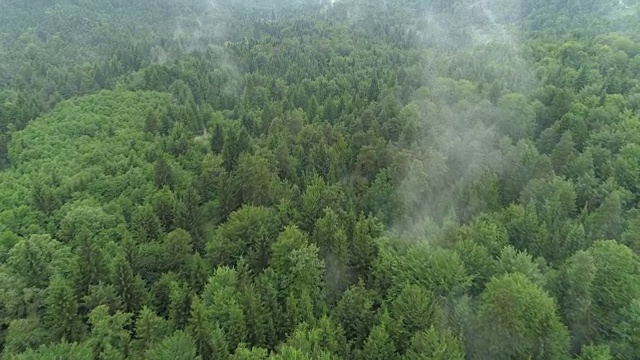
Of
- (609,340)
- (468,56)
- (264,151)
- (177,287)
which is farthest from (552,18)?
(177,287)

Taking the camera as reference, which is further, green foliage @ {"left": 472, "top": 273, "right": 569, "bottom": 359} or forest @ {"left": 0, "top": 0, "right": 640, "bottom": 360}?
forest @ {"left": 0, "top": 0, "right": 640, "bottom": 360}

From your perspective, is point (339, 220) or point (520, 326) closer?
point (520, 326)

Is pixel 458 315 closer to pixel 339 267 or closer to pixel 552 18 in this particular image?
pixel 339 267

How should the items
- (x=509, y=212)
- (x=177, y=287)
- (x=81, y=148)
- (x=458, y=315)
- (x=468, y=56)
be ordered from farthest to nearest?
(x=468, y=56) → (x=81, y=148) → (x=509, y=212) → (x=177, y=287) → (x=458, y=315)

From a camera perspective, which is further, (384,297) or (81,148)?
(81,148)

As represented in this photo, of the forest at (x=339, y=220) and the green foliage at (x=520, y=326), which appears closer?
the green foliage at (x=520, y=326)

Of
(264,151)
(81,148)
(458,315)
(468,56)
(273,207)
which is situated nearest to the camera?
(458,315)

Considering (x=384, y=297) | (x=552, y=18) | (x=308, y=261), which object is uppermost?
(x=308, y=261)

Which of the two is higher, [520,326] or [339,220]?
[339,220]
